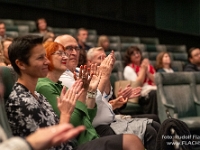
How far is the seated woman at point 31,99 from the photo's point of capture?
138 cm

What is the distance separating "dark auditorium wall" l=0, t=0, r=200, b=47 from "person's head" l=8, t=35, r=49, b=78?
4.68 metres

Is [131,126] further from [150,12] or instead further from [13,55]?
[150,12]

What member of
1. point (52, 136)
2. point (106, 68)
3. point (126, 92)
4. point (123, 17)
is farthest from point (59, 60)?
point (123, 17)

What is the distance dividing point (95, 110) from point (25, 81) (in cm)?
43

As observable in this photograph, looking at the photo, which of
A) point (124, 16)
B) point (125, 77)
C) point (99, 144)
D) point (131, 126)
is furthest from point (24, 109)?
point (124, 16)

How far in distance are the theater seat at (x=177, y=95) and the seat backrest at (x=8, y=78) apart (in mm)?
1531

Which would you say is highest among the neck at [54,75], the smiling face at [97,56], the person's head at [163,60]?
the smiling face at [97,56]

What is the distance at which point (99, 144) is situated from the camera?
1.45 metres

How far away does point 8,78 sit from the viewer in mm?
1461

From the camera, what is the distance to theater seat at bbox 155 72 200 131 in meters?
2.92

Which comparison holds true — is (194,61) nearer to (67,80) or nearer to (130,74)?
(130,74)

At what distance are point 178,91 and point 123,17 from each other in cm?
358

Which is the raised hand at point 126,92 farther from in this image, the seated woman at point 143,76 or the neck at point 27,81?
the seated woman at point 143,76

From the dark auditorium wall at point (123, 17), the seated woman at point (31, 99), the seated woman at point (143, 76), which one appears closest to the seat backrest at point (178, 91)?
the seated woman at point (143, 76)
